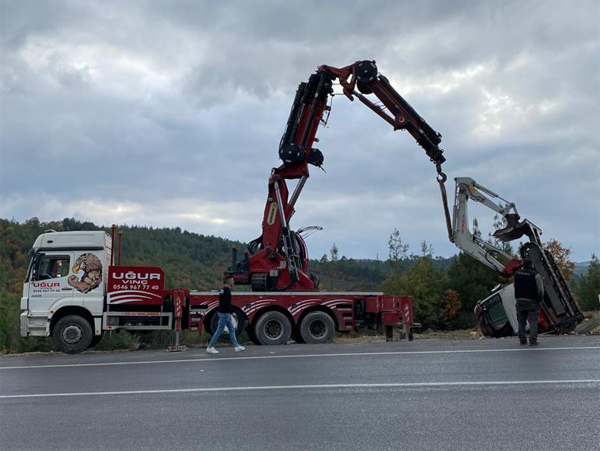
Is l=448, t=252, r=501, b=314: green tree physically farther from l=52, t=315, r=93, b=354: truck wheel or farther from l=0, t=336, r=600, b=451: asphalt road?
l=52, t=315, r=93, b=354: truck wheel

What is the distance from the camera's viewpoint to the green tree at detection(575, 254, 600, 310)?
30562 mm

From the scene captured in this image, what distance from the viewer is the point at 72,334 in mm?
15938

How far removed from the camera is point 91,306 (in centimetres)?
1609

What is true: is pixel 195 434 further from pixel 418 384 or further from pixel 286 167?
pixel 286 167

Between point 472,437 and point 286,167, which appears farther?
point 286,167

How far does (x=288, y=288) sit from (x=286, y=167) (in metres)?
3.34

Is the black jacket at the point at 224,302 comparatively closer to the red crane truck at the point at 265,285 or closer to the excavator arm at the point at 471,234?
the red crane truck at the point at 265,285

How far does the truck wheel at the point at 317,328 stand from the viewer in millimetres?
16625

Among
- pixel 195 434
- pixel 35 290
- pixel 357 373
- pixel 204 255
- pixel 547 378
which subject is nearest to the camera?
pixel 195 434

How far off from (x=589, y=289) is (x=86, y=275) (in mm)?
24977

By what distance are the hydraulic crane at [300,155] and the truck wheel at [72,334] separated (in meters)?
4.10

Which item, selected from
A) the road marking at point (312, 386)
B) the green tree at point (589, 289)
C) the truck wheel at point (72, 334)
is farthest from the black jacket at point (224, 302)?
the green tree at point (589, 289)

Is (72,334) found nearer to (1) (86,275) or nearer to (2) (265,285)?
(1) (86,275)

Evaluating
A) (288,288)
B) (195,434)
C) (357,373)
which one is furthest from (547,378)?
(288,288)
